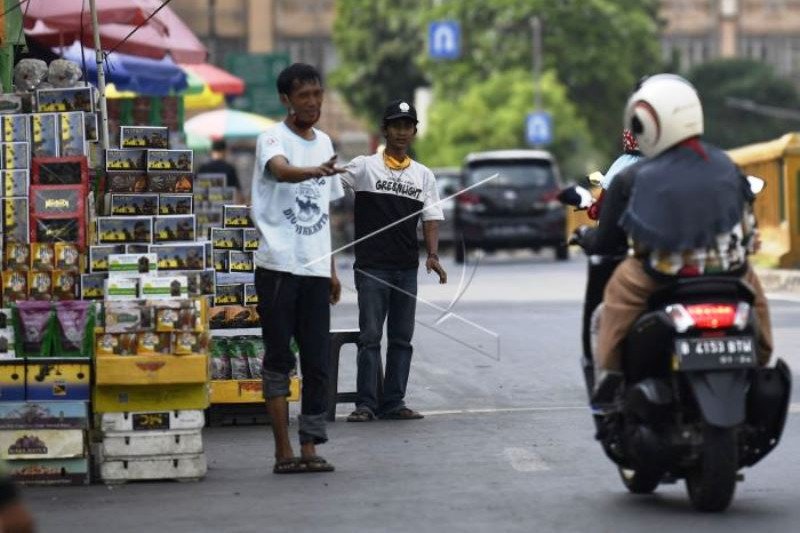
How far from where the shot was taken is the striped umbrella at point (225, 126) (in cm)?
3431

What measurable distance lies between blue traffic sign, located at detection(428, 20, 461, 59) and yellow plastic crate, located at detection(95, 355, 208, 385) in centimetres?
6556

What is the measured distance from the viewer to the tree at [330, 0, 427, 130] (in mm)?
98812

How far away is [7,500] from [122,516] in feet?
15.4

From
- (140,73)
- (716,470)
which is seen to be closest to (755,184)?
(716,470)

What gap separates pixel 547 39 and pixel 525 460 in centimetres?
8071

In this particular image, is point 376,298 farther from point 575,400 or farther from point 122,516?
point 122,516

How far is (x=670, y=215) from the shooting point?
932 cm

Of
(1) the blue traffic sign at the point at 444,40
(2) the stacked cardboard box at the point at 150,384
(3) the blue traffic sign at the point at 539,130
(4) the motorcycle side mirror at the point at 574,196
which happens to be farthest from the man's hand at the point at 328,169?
(1) the blue traffic sign at the point at 444,40

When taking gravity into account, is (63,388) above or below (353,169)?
below

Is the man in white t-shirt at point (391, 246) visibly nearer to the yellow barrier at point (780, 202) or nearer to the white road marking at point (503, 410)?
the white road marking at point (503, 410)

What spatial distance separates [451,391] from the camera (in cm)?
1595

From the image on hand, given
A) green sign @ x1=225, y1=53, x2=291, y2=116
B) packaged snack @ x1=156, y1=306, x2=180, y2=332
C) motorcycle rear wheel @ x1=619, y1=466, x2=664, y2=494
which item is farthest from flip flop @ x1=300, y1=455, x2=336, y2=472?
green sign @ x1=225, y1=53, x2=291, y2=116

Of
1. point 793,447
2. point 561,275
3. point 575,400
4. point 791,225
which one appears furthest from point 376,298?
point 561,275

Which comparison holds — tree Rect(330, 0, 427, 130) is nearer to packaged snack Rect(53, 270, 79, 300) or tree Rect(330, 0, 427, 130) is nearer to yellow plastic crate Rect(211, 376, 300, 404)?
yellow plastic crate Rect(211, 376, 300, 404)
